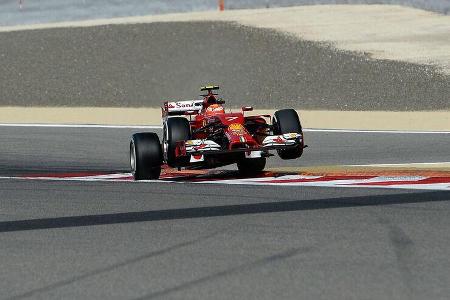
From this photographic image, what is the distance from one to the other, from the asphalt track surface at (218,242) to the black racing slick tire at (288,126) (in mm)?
1410

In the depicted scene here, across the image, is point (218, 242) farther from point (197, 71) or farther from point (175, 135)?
point (197, 71)

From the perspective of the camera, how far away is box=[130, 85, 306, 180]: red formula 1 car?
46.9 feet

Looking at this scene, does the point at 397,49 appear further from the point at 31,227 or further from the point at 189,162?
the point at 31,227

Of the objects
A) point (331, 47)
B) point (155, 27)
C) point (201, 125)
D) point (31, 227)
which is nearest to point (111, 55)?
point (155, 27)

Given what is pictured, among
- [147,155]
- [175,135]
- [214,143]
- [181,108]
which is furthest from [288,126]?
[147,155]

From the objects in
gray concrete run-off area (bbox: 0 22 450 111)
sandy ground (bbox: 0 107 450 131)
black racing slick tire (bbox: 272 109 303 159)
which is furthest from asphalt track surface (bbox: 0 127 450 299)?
gray concrete run-off area (bbox: 0 22 450 111)

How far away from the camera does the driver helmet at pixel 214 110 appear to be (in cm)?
1521

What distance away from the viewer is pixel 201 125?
15.3 meters

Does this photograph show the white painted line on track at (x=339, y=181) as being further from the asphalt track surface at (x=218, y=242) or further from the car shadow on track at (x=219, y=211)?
the car shadow on track at (x=219, y=211)

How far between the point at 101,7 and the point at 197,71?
1191cm

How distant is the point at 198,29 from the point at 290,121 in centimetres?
2201

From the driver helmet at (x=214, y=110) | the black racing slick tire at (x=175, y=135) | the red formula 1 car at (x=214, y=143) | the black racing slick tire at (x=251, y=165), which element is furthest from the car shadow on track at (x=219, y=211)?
the black racing slick tire at (x=251, y=165)

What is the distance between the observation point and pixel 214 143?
1427 centimetres

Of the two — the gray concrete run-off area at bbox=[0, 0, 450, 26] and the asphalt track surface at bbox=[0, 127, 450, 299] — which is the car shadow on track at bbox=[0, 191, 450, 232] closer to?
the asphalt track surface at bbox=[0, 127, 450, 299]
